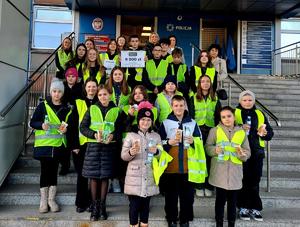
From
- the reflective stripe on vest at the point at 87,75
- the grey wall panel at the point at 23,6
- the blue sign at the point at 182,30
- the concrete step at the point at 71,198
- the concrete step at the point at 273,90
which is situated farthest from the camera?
the blue sign at the point at 182,30

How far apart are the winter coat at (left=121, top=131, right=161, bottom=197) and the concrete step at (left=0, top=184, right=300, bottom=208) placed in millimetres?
1008

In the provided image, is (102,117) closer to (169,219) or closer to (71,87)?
(71,87)

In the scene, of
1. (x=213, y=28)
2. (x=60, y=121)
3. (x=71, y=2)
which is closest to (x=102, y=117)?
(x=60, y=121)

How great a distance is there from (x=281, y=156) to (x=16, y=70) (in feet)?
16.2

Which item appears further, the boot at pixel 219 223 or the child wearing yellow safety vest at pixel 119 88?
the child wearing yellow safety vest at pixel 119 88

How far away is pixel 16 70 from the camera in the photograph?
521cm

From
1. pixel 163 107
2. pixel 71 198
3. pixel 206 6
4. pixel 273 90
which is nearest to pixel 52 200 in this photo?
pixel 71 198

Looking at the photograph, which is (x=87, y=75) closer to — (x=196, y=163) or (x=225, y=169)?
(x=196, y=163)

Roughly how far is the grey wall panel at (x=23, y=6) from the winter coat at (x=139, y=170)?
9.81ft

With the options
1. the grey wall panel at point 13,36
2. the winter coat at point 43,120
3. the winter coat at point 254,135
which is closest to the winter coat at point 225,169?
the winter coat at point 254,135

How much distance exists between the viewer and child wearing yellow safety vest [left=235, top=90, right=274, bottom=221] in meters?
4.22

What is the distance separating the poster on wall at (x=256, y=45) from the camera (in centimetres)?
1362

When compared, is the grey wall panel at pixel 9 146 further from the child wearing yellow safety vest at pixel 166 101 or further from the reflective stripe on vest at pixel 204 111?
the reflective stripe on vest at pixel 204 111

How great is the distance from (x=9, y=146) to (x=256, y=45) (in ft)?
37.8
